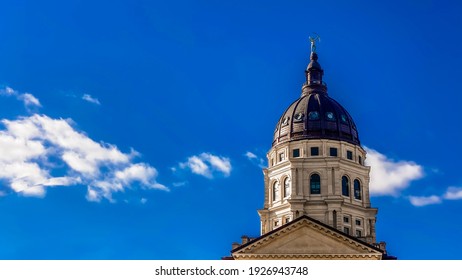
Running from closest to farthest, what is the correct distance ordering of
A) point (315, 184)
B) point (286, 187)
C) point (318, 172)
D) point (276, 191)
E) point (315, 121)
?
point (315, 184)
point (318, 172)
point (286, 187)
point (276, 191)
point (315, 121)

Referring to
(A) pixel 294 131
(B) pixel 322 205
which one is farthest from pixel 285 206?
(A) pixel 294 131

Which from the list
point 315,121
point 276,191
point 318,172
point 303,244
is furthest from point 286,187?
point 303,244

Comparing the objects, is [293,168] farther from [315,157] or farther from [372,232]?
[372,232]

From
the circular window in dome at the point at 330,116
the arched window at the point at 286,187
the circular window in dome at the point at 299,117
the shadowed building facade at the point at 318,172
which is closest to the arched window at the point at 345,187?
the shadowed building facade at the point at 318,172

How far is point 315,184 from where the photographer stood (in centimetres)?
8956

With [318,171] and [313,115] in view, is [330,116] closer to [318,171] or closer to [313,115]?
[313,115]

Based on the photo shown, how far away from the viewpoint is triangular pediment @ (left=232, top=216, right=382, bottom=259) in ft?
248

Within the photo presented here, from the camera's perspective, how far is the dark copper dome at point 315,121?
92438 mm

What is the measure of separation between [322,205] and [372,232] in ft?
24.6

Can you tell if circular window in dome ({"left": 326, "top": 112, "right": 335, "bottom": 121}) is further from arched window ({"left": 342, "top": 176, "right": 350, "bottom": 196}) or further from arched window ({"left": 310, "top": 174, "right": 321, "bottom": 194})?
arched window ({"left": 310, "top": 174, "right": 321, "bottom": 194})

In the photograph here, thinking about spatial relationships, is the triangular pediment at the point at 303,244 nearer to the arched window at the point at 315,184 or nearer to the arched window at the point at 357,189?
the arched window at the point at 315,184

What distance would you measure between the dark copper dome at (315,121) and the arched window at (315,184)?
5292mm

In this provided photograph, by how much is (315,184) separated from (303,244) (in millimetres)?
14288

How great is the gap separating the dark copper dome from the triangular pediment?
1791 cm
